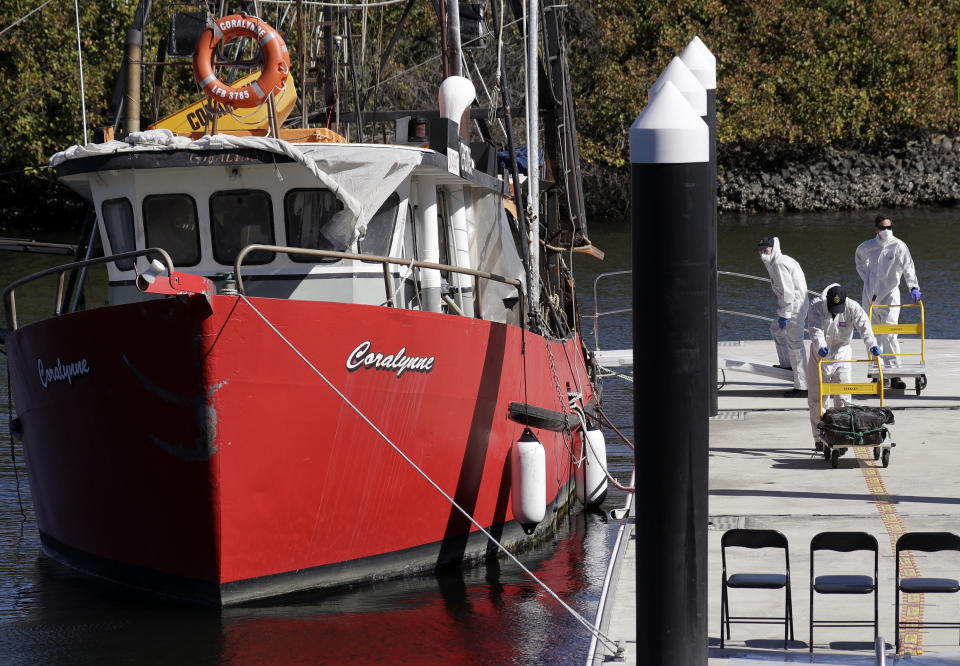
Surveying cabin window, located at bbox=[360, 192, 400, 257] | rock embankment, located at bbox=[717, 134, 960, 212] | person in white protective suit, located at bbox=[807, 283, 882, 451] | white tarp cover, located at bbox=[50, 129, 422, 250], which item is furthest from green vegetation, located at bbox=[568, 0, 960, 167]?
white tarp cover, located at bbox=[50, 129, 422, 250]

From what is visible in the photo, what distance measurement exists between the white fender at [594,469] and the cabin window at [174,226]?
4.20m

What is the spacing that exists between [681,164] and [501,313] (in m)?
6.10

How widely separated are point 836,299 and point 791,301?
364 centimetres

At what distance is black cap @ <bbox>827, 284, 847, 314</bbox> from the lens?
12586 millimetres

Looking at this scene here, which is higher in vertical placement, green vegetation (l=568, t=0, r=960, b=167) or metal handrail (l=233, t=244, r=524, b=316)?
green vegetation (l=568, t=0, r=960, b=167)

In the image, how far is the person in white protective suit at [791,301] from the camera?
16141 mm

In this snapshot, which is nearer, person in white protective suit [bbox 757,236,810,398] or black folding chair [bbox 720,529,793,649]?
black folding chair [bbox 720,529,793,649]

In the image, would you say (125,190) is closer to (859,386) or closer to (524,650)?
(524,650)

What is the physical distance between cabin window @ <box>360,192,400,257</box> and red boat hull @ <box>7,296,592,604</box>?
1056 millimetres

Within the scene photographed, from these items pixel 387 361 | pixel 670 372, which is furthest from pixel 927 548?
pixel 387 361

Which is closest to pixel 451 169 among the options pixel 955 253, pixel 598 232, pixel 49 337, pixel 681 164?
pixel 49 337

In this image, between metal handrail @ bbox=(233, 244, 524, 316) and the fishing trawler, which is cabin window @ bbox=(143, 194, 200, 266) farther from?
metal handrail @ bbox=(233, 244, 524, 316)

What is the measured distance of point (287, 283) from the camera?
1022cm

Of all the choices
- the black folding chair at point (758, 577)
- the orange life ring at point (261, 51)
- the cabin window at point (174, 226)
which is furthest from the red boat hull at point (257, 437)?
the black folding chair at point (758, 577)
